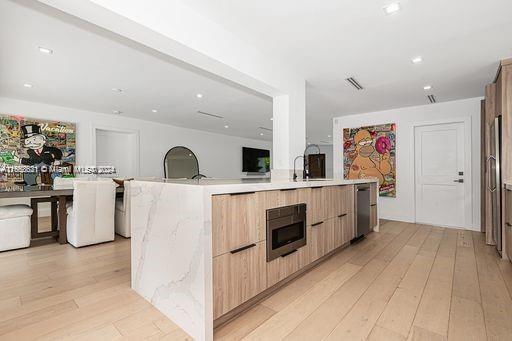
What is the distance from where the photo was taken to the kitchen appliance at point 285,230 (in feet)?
6.07

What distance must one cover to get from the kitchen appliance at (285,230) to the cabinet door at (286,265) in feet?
0.13

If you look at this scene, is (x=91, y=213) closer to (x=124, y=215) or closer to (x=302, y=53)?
(x=124, y=215)

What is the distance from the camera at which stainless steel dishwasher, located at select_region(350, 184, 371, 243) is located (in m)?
3.28

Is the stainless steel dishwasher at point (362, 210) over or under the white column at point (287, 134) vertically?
under

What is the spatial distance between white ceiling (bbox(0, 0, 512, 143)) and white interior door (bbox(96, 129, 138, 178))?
1.43 metres

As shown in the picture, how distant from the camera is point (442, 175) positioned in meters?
4.54

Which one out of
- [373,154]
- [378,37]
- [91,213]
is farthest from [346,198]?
[91,213]

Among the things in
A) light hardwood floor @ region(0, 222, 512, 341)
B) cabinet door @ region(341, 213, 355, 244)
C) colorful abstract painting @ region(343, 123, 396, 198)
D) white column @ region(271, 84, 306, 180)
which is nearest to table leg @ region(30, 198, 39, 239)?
light hardwood floor @ region(0, 222, 512, 341)

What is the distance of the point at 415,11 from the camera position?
78.3 inches

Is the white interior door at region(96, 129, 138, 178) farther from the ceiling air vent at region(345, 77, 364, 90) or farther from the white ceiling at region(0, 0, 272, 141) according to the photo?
the ceiling air vent at region(345, 77, 364, 90)

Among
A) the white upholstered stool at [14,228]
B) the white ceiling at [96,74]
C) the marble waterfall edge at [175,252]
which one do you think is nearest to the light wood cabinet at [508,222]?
the marble waterfall edge at [175,252]

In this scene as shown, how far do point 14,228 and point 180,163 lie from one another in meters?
4.48

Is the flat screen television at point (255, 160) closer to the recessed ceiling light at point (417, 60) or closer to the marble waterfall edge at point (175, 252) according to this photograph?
the recessed ceiling light at point (417, 60)

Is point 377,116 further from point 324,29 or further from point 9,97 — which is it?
point 9,97
